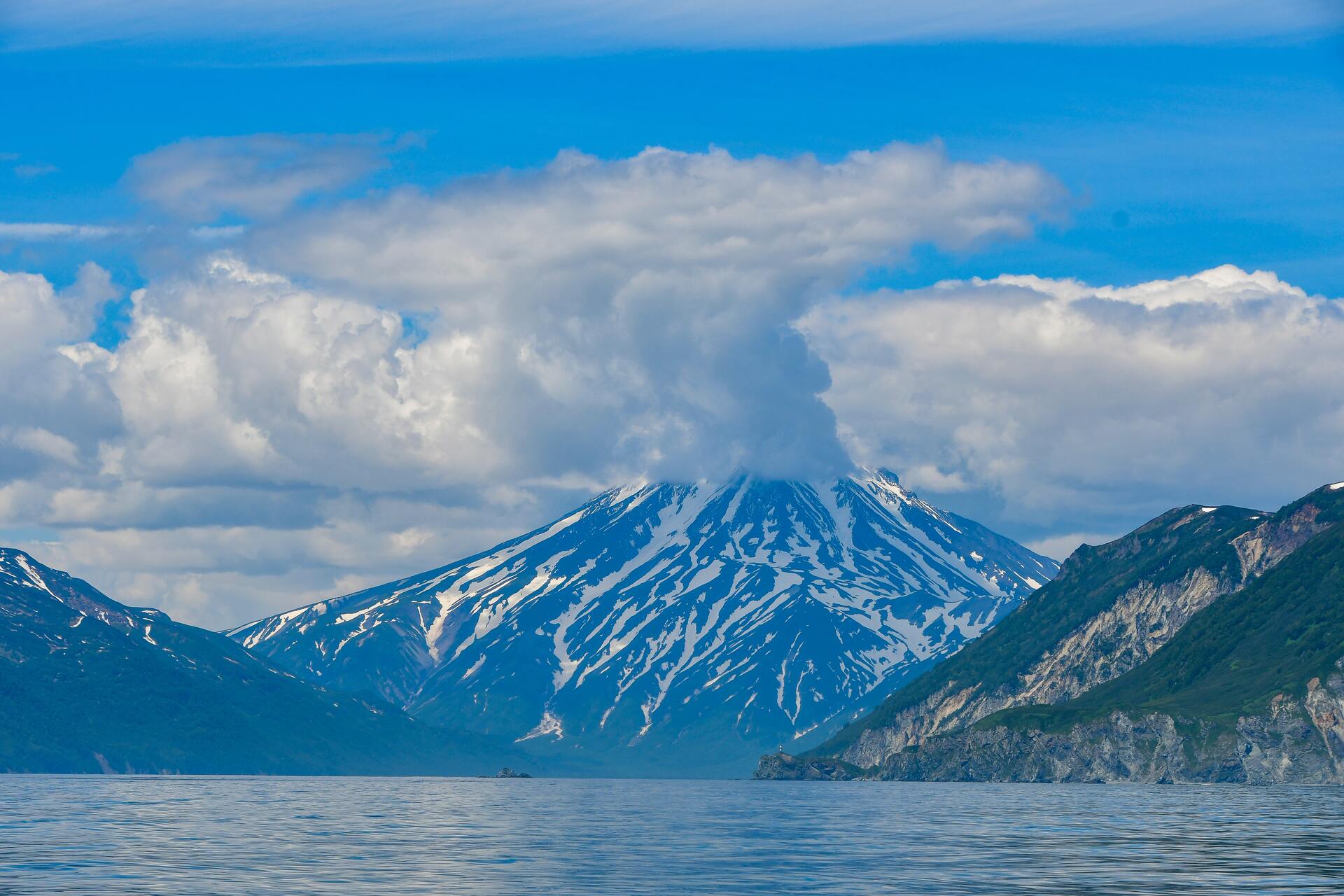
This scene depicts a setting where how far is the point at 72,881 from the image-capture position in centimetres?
9425

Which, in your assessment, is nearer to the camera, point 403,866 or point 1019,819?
point 403,866

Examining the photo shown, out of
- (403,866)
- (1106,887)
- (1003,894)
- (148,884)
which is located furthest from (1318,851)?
(148,884)

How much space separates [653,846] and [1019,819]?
63.7 metres

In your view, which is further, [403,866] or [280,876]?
[403,866]

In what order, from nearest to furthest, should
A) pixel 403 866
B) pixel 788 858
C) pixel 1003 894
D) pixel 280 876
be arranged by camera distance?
1. pixel 1003 894
2. pixel 280 876
3. pixel 403 866
4. pixel 788 858

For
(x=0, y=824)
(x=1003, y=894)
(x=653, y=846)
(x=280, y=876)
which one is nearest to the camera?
(x=1003, y=894)

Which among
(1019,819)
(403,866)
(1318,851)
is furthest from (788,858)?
(1019,819)

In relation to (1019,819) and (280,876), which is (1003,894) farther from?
(1019,819)

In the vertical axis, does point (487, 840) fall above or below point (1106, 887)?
above

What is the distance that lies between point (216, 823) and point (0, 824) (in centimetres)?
2172

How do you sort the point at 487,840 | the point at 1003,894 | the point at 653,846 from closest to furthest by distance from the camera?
1. the point at 1003,894
2. the point at 653,846
3. the point at 487,840

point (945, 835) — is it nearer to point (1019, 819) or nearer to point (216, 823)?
point (1019, 819)

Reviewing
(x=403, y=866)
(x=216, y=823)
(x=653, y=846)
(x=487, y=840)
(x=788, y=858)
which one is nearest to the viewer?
(x=403, y=866)

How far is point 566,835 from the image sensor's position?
153375mm
